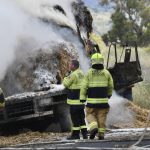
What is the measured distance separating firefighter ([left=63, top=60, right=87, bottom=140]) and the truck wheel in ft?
6.36

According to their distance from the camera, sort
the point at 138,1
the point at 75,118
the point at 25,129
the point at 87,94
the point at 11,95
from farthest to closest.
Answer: the point at 138,1 → the point at 11,95 → the point at 25,129 → the point at 75,118 → the point at 87,94

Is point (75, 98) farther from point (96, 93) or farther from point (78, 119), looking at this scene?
point (96, 93)

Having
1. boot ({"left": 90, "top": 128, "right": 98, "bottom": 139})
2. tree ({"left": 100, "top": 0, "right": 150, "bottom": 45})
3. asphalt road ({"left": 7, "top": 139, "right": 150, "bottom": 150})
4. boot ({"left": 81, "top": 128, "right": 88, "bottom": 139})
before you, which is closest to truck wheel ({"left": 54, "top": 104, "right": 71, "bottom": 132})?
boot ({"left": 81, "top": 128, "right": 88, "bottom": 139})

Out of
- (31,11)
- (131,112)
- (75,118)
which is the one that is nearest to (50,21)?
(31,11)

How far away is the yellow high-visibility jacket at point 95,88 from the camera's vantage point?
1290cm

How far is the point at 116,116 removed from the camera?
18.1 metres

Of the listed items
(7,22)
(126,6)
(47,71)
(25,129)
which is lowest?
(25,129)

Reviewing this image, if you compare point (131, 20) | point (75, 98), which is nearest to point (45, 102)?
point (75, 98)

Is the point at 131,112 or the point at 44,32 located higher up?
the point at 44,32

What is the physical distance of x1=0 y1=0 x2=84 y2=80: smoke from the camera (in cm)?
1752

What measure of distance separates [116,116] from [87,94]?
5260 millimetres

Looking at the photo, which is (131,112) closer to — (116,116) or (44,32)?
(116,116)

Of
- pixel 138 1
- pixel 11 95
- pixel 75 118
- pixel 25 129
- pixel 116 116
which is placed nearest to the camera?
pixel 75 118

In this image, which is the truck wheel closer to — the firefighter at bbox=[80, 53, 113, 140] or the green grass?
the firefighter at bbox=[80, 53, 113, 140]
